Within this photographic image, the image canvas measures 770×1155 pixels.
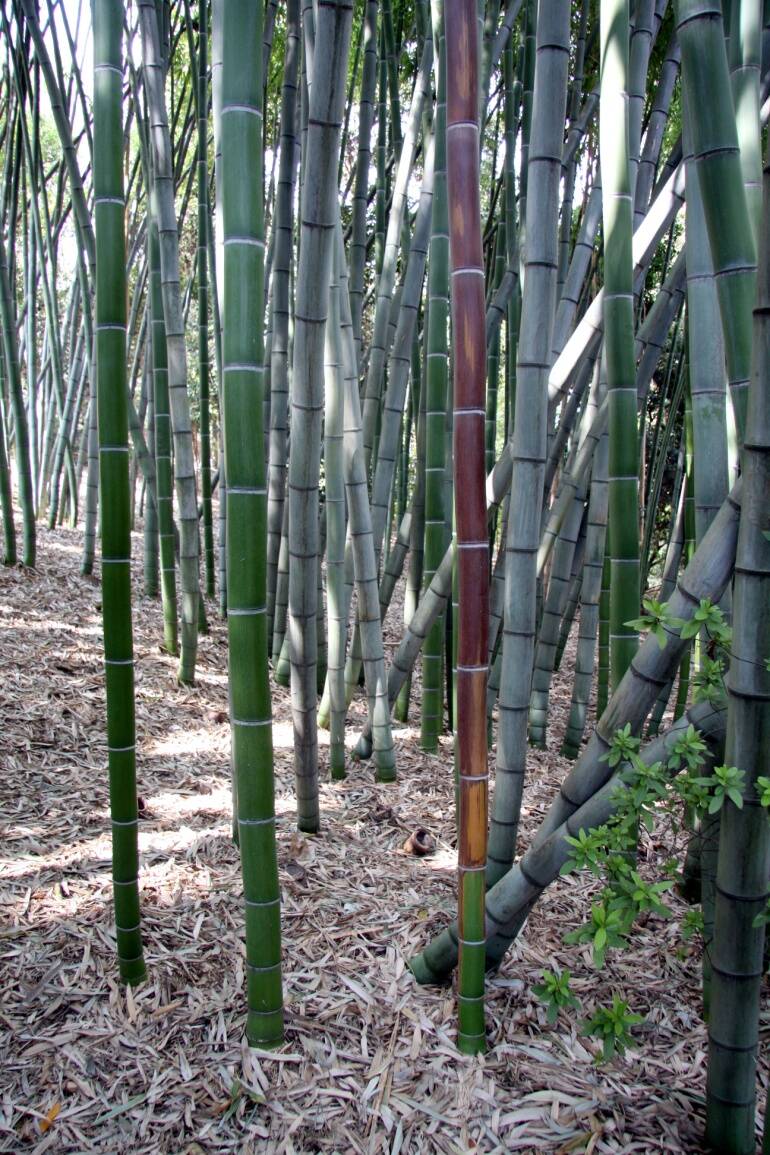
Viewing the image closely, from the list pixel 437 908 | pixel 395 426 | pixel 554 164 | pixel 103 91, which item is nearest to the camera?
pixel 103 91

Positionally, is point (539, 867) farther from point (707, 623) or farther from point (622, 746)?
point (707, 623)

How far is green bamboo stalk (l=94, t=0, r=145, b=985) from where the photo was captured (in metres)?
1.21

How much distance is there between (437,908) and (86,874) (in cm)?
72

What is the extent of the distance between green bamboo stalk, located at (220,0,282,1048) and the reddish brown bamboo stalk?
0.25 m

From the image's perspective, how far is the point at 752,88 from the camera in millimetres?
1420

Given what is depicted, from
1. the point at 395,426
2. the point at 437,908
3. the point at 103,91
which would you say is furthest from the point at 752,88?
the point at 437,908

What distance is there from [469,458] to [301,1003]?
3.12 feet

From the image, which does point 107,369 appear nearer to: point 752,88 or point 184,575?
point 752,88

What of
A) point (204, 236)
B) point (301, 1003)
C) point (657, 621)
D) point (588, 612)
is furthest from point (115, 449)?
point (204, 236)

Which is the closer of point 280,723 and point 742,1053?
point 742,1053

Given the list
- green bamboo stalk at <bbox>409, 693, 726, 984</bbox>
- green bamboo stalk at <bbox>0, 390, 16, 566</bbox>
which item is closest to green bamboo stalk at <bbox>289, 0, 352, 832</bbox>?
green bamboo stalk at <bbox>409, 693, 726, 984</bbox>

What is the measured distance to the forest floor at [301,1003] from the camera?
1.18 metres

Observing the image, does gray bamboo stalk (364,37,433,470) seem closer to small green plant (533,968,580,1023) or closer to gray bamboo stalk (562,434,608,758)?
gray bamboo stalk (562,434,608,758)

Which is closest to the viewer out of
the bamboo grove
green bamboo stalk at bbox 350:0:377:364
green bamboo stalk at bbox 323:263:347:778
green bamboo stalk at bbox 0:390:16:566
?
the bamboo grove
